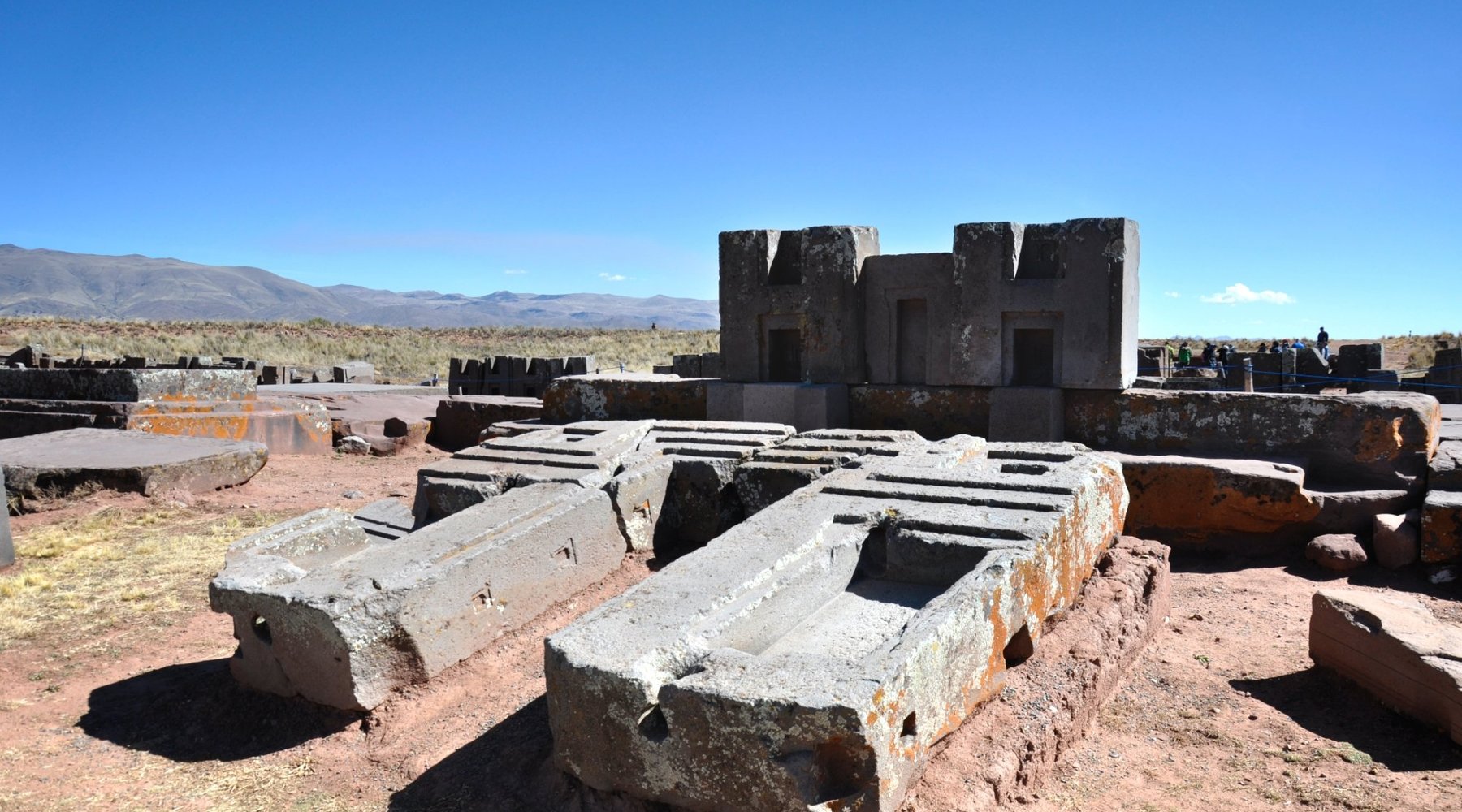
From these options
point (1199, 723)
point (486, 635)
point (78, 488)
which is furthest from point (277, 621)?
point (78, 488)

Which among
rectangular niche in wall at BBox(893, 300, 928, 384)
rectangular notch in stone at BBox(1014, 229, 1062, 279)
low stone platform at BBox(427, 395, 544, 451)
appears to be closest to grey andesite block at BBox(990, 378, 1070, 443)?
rectangular niche in wall at BBox(893, 300, 928, 384)

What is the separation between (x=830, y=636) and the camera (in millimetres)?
3357

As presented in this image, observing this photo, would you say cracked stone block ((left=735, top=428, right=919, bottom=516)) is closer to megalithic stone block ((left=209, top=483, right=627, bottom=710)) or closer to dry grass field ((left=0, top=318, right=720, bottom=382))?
megalithic stone block ((left=209, top=483, right=627, bottom=710))

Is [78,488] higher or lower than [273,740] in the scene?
higher

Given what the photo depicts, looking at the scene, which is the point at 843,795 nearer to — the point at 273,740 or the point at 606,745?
the point at 606,745

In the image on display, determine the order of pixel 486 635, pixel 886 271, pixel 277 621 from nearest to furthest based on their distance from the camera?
pixel 277 621
pixel 486 635
pixel 886 271

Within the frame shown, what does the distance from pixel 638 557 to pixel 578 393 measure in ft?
8.24

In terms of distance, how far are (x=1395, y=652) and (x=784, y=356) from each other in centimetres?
434

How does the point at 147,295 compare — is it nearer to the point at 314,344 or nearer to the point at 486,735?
the point at 314,344

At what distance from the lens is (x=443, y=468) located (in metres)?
5.32

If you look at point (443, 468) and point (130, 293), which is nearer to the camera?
point (443, 468)

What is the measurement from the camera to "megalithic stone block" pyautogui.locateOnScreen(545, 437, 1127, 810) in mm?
2414

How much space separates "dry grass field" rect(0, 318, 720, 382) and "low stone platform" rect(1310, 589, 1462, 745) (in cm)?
2247

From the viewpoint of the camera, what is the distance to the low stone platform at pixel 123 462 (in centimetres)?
732
